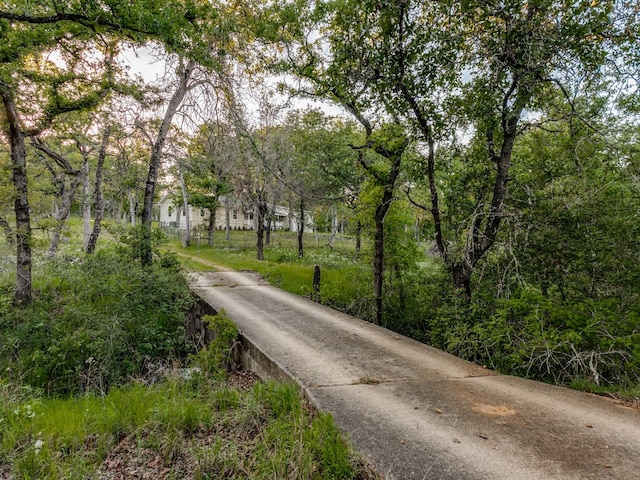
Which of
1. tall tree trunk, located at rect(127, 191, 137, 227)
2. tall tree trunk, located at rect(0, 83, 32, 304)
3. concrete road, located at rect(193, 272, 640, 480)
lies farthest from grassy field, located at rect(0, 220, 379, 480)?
tall tree trunk, located at rect(127, 191, 137, 227)

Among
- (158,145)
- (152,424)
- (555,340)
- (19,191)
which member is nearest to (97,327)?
(19,191)

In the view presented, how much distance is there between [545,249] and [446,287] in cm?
190

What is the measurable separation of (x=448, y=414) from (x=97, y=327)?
629 cm

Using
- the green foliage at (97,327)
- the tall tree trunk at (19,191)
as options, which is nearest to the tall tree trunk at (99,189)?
the tall tree trunk at (19,191)

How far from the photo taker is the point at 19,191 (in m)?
7.40

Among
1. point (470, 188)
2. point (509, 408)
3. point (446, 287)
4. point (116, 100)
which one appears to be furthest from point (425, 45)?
point (116, 100)

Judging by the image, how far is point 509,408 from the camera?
335 cm

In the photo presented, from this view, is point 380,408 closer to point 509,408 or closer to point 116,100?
point 509,408

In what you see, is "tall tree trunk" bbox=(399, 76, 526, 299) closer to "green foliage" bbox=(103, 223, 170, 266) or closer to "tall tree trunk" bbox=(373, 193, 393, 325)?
"tall tree trunk" bbox=(373, 193, 393, 325)

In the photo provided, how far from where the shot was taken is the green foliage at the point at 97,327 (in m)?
5.82

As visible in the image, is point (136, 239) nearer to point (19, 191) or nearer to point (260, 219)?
point (19, 191)

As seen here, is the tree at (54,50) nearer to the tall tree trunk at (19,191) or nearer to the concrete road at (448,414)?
the tall tree trunk at (19,191)

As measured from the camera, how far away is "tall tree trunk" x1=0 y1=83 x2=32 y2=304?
292 inches

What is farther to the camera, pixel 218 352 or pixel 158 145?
pixel 158 145
